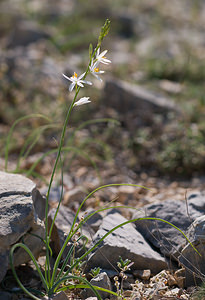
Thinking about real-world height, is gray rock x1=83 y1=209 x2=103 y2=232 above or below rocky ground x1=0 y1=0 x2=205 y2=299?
below

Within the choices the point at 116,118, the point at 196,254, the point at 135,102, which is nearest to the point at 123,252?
the point at 196,254

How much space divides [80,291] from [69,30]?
662 centimetres

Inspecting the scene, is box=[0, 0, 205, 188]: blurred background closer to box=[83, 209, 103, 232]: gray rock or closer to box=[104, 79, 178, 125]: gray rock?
box=[104, 79, 178, 125]: gray rock

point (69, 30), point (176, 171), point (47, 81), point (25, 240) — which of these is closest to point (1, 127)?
point (47, 81)

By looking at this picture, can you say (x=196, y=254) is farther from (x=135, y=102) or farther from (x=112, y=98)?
(x=112, y=98)

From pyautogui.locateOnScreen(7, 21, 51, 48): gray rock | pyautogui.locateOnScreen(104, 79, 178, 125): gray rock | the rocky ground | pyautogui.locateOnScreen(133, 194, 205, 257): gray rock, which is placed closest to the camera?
pyautogui.locateOnScreen(133, 194, 205, 257): gray rock

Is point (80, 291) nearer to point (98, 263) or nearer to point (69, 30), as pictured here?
point (98, 263)

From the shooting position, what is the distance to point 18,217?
205 centimetres

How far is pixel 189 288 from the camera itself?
2145 millimetres

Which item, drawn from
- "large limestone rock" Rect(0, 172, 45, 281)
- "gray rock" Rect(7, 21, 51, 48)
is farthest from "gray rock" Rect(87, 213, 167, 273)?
"gray rock" Rect(7, 21, 51, 48)

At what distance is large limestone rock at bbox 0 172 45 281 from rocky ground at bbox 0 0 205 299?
0.22m

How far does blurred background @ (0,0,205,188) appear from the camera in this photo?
4105 millimetres

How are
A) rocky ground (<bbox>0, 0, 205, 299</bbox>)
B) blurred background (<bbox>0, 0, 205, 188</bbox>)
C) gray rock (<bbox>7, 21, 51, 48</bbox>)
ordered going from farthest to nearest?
1. gray rock (<bbox>7, 21, 51, 48</bbox>)
2. blurred background (<bbox>0, 0, 205, 188</bbox>)
3. rocky ground (<bbox>0, 0, 205, 299</bbox>)

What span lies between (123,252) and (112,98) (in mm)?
2996
